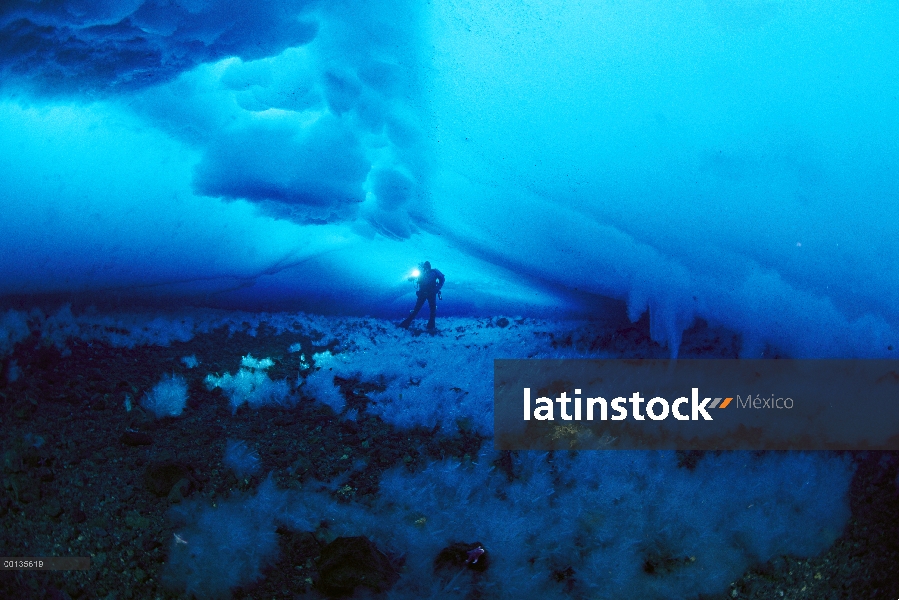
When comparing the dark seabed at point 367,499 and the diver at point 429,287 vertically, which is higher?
the diver at point 429,287

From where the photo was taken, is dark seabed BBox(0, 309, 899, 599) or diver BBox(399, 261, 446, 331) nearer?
dark seabed BBox(0, 309, 899, 599)

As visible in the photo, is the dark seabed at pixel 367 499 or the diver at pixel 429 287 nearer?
the dark seabed at pixel 367 499

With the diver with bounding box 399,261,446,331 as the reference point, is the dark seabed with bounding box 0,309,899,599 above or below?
below

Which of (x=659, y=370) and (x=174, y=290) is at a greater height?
(x=174, y=290)

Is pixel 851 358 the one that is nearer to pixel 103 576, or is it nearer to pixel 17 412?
pixel 103 576

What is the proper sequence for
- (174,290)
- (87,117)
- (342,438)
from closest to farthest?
1. (342,438)
2. (87,117)
3. (174,290)

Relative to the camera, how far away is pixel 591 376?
4.03 m

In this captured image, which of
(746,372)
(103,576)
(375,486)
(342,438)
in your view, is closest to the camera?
(103,576)

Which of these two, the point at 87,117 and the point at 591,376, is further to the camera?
the point at 87,117

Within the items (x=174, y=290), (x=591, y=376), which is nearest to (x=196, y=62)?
(x=174, y=290)

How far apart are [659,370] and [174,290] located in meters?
4.69

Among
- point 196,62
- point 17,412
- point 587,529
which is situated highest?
point 196,62

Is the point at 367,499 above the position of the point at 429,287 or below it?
below

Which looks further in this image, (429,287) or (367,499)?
(429,287)
